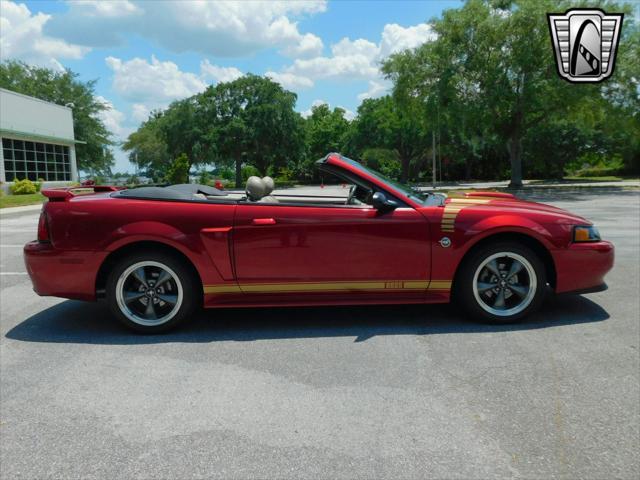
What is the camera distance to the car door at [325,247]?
4254 millimetres

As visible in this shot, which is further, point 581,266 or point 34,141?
point 34,141

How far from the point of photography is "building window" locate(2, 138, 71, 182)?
33281mm

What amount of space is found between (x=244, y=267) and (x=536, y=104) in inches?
1044

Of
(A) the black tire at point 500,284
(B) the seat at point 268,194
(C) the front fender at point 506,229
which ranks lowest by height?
(A) the black tire at point 500,284

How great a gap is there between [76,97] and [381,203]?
53870mm

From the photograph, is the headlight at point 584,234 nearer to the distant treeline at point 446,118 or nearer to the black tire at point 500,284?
the black tire at point 500,284

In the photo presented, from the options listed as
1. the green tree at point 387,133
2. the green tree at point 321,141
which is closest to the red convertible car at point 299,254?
the green tree at point 387,133

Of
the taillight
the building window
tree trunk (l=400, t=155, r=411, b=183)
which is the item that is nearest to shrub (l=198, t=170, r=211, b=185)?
the building window

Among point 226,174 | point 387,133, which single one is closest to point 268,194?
point 387,133

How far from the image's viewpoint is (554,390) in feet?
10.4

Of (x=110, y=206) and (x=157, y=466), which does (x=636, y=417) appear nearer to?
(x=157, y=466)

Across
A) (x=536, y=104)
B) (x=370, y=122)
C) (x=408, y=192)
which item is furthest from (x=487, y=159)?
(x=408, y=192)

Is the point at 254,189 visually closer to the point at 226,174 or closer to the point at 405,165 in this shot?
the point at 405,165

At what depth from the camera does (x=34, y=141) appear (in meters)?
36.0
